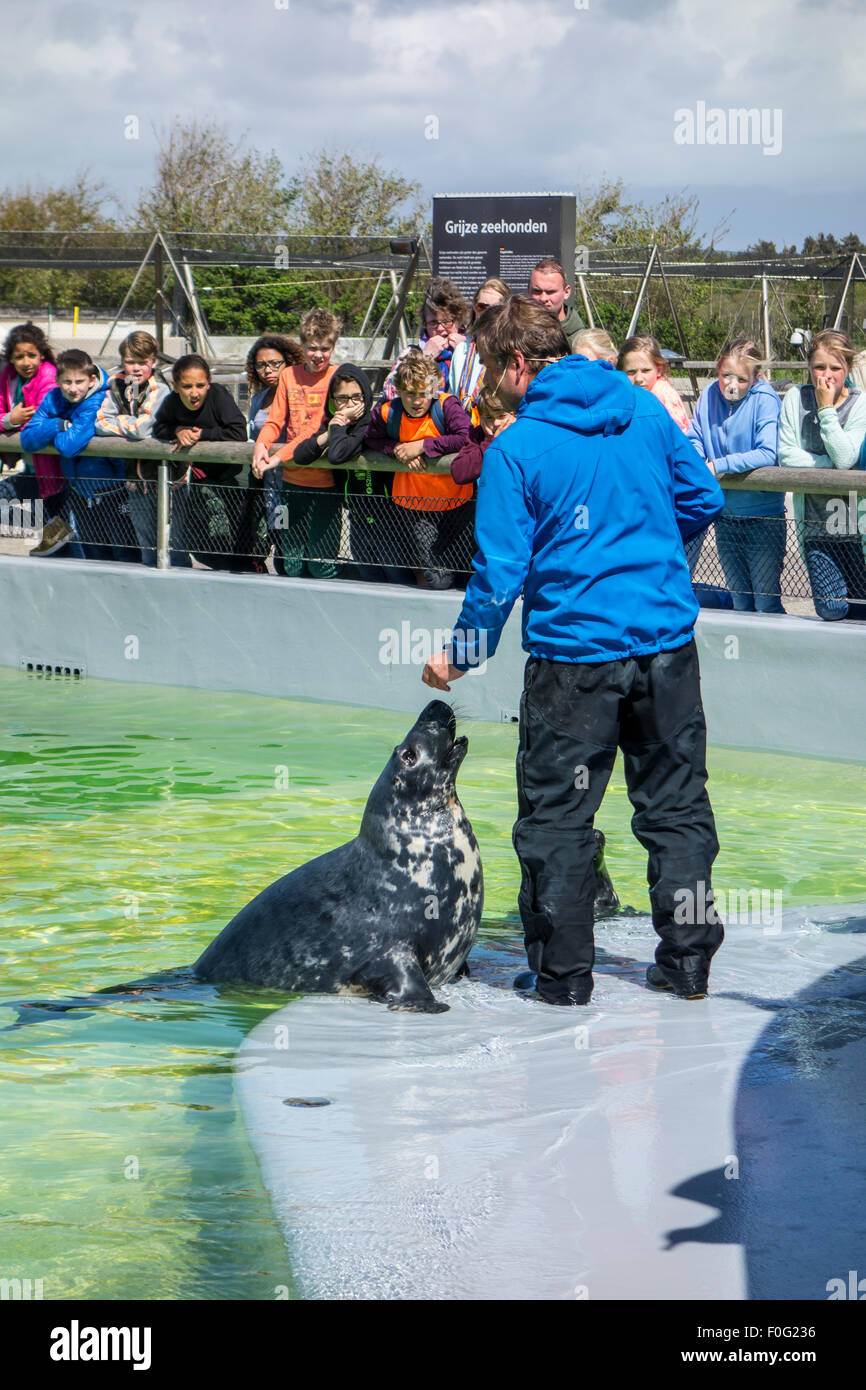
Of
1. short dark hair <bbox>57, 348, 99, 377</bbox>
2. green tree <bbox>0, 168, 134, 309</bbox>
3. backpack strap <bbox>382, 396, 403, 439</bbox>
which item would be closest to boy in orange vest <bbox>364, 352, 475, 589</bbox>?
backpack strap <bbox>382, 396, 403, 439</bbox>

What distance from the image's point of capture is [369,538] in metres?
9.58

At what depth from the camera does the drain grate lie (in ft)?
35.9

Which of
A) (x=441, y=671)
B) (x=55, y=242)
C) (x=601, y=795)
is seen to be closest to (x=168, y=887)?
(x=441, y=671)

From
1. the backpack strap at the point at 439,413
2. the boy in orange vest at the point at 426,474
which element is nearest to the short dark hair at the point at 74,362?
the boy in orange vest at the point at 426,474

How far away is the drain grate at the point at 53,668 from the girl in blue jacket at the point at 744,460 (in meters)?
4.82

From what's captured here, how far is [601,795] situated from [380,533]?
5.19 m

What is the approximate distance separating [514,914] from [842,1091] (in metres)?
2.29

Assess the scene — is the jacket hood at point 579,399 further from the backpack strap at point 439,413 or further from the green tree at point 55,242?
the green tree at point 55,242

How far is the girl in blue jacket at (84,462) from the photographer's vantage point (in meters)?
10.7

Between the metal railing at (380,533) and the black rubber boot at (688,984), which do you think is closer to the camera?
the black rubber boot at (688,984)

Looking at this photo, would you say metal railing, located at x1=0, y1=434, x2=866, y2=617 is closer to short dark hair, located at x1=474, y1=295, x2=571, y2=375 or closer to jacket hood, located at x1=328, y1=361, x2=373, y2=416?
jacket hood, located at x1=328, y1=361, x2=373, y2=416

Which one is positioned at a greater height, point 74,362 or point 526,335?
point 74,362

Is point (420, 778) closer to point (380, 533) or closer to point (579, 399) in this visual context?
point (579, 399)
